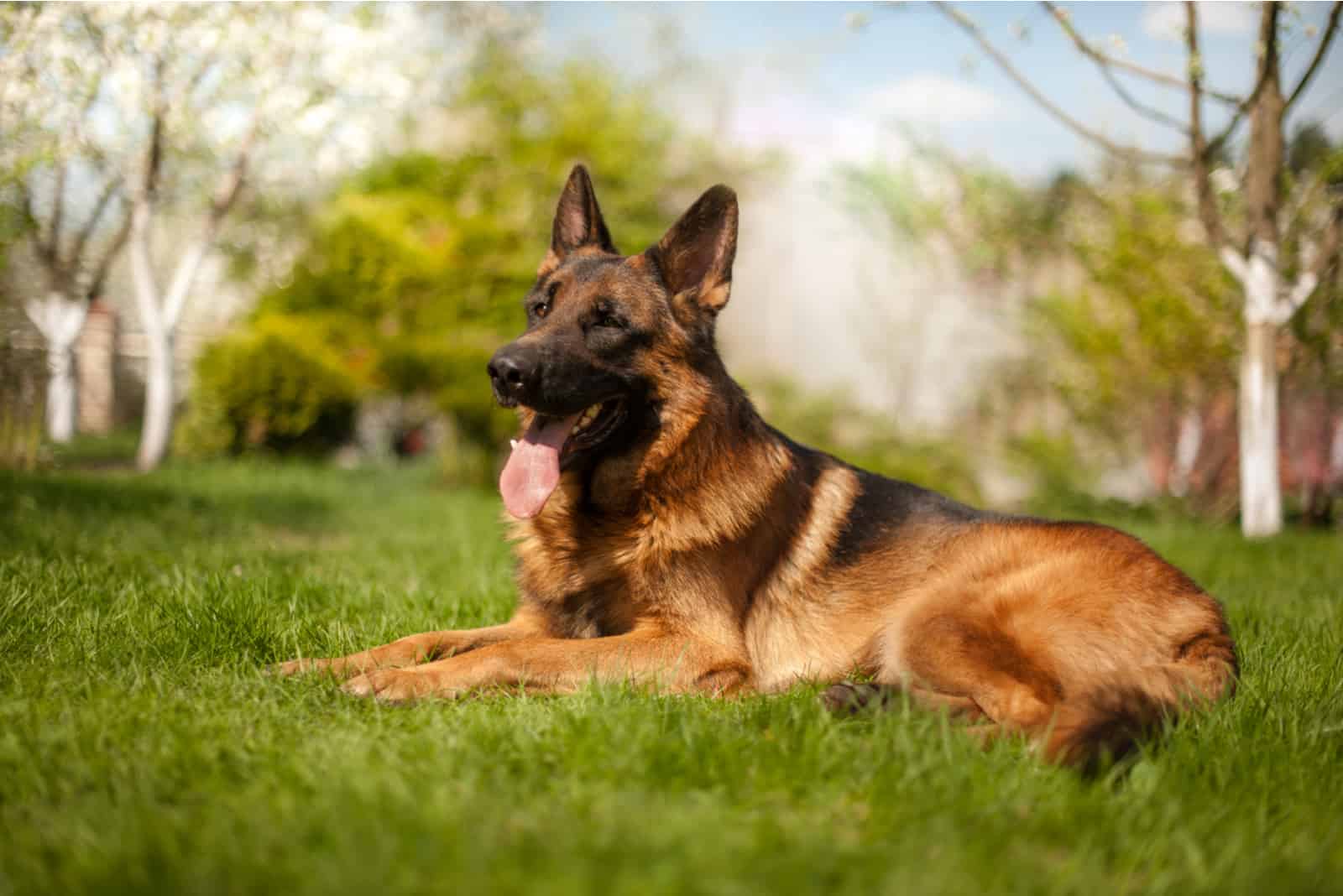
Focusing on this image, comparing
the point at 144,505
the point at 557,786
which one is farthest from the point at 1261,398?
the point at 144,505

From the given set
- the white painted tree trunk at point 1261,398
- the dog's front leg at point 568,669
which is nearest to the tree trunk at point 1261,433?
the white painted tree trunk at point 1261,398

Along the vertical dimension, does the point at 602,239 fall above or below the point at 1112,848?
above

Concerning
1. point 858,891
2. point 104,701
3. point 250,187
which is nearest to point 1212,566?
point 858,891

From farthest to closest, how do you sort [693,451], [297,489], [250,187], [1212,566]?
[250,187] < [297,489] < [1212,566] < [693,451]

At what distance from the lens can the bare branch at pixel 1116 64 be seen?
272 inches

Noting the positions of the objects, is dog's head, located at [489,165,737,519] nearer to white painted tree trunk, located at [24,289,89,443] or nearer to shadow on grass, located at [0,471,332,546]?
shadow on grass, located at [0,471,332,546]

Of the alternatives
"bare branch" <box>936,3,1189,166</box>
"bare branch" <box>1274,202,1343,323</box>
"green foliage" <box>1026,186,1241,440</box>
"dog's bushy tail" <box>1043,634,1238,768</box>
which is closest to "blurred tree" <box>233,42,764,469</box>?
"bare branch" <box>936,3,1189,166</box>

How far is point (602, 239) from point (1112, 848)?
3153 mm

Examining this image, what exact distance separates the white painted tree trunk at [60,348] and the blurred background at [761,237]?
3.5 inches

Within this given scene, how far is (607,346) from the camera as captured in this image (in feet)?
11.8

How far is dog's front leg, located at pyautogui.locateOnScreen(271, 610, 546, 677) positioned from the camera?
127 inches

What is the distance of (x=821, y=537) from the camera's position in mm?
3785

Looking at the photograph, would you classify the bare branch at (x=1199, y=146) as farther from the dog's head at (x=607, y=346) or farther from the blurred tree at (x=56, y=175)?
the blurred tree at (x=56, y=175)

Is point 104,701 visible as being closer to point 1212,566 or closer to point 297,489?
point 1212,566
